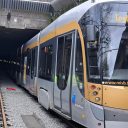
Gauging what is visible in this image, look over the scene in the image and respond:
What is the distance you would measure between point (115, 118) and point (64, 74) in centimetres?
264

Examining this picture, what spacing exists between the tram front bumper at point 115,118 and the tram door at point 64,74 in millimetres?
1858

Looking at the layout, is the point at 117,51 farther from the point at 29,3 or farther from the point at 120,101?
the point at 29,3

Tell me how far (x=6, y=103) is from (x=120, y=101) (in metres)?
10.1

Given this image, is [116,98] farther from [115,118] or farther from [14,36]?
[14,36]

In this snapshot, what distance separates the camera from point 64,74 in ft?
34.8

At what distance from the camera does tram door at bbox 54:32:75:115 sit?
398 inches

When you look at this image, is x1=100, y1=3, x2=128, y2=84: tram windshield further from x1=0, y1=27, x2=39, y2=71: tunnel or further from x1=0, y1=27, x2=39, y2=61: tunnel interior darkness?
x1=0, y1=27, x2=39, y2=61: tunnel interior darkness

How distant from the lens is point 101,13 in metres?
8.85

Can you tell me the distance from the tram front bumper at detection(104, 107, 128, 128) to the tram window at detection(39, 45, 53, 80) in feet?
14.7

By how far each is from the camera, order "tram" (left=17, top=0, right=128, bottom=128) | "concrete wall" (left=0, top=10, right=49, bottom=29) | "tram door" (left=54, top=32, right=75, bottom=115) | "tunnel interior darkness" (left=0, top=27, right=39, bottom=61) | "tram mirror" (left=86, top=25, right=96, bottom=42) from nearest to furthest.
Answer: "tram" (left=17, top=0, right=128, bottom=128)
"tram mirror" (left=86, top=25, right=96, bottom=42)
"tram door" (left=54, top=32, right=75, bottom=115)
"concrete wall" (left=0, top=10, right=49, bottom=29)
"tunnel interior darkness" (left=0, top=27, right=39, bottom=61)

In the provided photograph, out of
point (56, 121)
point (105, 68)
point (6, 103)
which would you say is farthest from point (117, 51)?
point (6, 103)

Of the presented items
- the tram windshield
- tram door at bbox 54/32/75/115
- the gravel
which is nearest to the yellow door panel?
the tram windshield

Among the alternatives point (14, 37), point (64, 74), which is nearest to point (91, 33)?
point (64, 74)

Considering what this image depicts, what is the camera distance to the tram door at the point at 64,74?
33.2 ft
